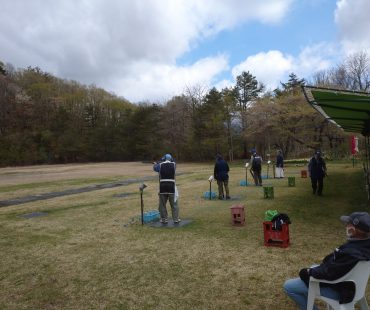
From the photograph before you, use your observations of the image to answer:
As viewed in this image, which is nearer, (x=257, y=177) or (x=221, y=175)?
(x=221, y=175)

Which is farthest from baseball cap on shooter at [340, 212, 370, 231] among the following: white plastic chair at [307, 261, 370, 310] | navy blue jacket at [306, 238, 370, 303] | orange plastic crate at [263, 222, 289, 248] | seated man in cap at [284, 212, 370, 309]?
orange plastic crate at [263, 222, 289, 248]

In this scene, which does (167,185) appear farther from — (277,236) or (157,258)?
(277,236)

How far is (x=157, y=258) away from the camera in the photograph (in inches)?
233

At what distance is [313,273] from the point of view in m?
3.05

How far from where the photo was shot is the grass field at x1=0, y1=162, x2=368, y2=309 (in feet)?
14.5

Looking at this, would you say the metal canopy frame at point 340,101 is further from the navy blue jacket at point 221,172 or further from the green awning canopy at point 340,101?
the navy blue jacket at point 221,172

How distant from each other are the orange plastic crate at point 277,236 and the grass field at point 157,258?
152 millimetres

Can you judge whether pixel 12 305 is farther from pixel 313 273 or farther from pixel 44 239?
pixel 313 273

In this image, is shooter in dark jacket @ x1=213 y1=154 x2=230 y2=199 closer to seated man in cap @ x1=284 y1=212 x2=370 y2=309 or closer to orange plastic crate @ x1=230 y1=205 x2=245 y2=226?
orange plastic crate @ x1=230 y1=205 x2=245 y2=226

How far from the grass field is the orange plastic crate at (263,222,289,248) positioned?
0.15 metres

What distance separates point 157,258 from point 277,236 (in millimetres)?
2155

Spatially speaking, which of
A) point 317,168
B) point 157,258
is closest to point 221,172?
point 317,168

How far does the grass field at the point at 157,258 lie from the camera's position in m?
4.42

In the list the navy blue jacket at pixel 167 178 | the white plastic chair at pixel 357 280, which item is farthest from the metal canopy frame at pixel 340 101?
the white plastic chair at pixel 357 280
